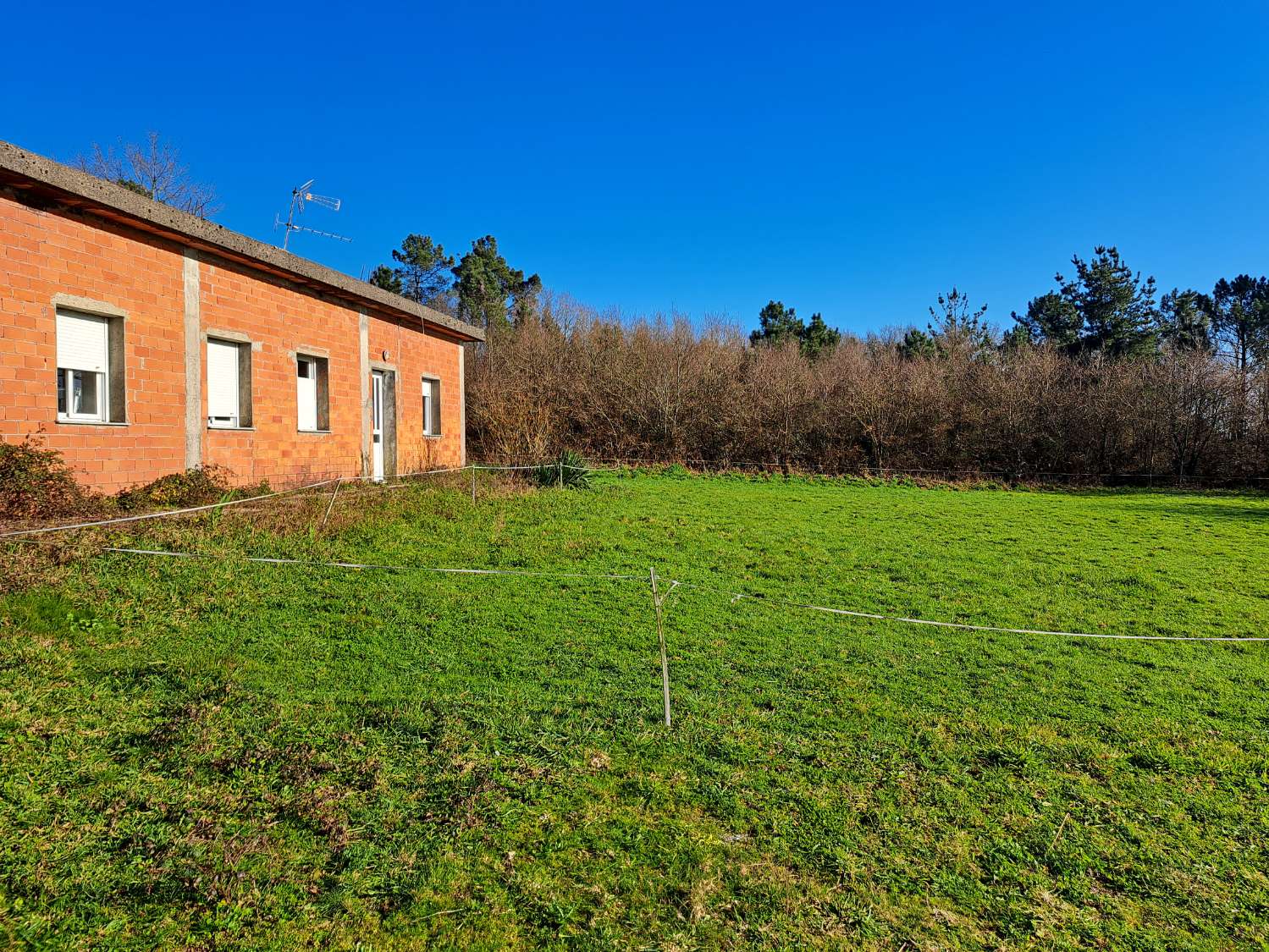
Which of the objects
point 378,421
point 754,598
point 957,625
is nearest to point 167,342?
point 378,421

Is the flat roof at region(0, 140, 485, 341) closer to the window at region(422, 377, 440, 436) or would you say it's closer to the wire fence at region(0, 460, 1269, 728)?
the window at region(422, 377, 440, 436)

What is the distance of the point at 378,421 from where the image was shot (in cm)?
1444

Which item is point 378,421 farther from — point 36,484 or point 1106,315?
point 1106,315

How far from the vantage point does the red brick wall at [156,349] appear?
7.54 m

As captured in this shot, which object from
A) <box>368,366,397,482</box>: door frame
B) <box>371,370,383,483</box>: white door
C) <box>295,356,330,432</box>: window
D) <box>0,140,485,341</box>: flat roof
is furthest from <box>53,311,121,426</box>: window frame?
<box>368,366,397,482</box>: door frame

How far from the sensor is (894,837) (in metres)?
3.16

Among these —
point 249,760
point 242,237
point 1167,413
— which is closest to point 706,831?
point 249,760

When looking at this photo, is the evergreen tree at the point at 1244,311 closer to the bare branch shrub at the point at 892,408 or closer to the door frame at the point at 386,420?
the bare branch shrub at the point at 892,408

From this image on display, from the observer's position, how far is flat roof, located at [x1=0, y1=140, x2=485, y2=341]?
736 cm

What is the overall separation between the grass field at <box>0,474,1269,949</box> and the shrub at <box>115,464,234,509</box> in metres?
1.00

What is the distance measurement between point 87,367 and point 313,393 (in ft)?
13.7

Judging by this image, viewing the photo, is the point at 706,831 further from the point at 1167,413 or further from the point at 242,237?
the point at 1167,413

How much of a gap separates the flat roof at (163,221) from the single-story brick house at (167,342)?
20 millimetres

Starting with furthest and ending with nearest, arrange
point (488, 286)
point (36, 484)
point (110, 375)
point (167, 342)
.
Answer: point (488, 286)
point (167, 342)
point (110, 375)
point (36, 484)
